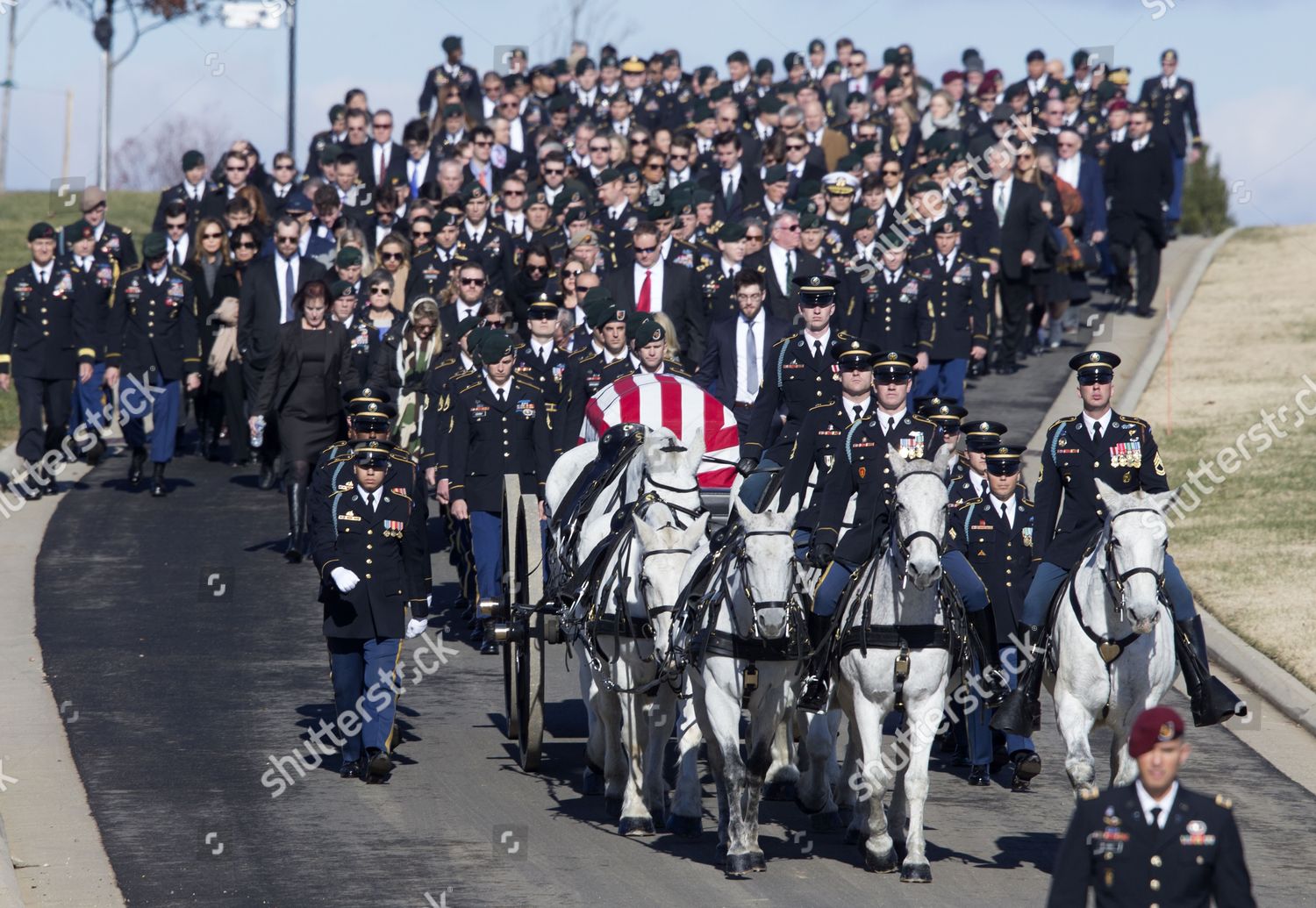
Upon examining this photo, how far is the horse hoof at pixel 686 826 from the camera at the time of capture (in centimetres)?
1070

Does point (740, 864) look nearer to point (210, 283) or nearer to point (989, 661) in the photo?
point (989, 661)

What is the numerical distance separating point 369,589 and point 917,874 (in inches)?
147

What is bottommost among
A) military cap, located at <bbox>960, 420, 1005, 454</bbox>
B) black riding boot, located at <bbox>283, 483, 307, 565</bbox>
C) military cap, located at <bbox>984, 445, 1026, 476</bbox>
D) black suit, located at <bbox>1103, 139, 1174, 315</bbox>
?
black riding boot, located at <bbox>283, 483, 307, 565</bbox>

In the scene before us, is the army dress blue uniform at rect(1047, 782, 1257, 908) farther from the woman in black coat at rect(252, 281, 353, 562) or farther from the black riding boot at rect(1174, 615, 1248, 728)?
the woman in black coat at rect(252, 281, 353, 562)

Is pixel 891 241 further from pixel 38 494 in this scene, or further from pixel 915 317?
pixel 38 494

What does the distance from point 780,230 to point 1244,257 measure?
667 inches

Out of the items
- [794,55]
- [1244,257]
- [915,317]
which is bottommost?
[915,317]

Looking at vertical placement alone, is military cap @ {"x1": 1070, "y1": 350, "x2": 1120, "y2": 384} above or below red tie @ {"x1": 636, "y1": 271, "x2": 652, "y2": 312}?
below

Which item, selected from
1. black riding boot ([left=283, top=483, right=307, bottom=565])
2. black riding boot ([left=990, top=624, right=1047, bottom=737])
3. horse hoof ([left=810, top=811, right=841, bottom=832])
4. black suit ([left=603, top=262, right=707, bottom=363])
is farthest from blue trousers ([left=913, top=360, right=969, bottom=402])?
black riding boot ([left=990, top=624, right=1047, bottom=737])

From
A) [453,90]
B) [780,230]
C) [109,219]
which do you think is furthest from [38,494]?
[109,219]

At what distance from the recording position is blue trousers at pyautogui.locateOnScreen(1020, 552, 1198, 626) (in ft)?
34.0

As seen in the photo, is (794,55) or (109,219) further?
(109,219)

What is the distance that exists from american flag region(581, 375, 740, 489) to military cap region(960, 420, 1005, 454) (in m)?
1.41

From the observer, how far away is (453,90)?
28.4 meters
